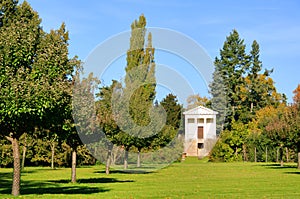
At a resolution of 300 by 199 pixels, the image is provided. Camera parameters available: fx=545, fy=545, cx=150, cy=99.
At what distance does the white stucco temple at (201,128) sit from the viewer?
86069mm

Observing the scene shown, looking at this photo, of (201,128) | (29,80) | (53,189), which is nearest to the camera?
(29,80)

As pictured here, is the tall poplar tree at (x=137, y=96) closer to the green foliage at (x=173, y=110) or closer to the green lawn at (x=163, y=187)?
the green lawn at (x=163, y=187)

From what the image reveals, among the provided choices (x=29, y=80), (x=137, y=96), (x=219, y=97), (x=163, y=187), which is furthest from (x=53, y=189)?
(x=219, y=97)

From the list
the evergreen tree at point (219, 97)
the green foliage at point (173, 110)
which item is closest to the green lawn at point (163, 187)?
the green foliage at point (173, 110)

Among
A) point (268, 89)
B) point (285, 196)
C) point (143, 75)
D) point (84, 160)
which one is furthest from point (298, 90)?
point (285, 196)

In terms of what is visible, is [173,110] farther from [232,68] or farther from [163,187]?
[163,187]

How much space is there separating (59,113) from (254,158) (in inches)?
2350

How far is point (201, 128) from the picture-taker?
3433 inches

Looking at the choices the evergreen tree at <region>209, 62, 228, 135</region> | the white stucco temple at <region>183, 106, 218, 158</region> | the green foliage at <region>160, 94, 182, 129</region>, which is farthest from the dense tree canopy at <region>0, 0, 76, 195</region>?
the evergreen tree at <region>209, 62, 228, 135</region>

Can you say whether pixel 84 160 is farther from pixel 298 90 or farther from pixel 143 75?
pixel 298 90

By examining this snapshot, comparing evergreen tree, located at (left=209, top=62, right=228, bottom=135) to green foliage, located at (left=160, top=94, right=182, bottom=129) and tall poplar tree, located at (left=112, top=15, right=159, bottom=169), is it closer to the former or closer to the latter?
green foliage, located at (left=160, top=94, right=182, bottom=129)

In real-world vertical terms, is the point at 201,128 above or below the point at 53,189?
above

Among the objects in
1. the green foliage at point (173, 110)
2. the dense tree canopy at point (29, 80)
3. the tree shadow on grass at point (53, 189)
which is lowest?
the tree shadow on grass at point (53, 189)

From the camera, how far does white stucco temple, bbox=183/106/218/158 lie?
282 ft
